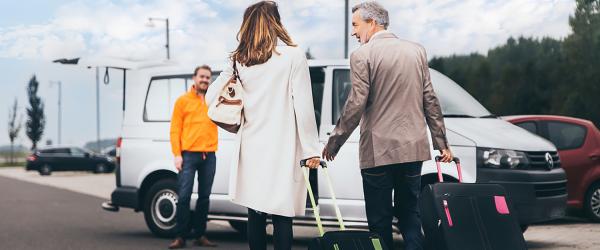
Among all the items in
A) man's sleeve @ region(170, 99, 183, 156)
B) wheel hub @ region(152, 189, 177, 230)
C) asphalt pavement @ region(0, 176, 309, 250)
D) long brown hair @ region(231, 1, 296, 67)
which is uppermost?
long brown hair @ region(231, 1, 296, 67)

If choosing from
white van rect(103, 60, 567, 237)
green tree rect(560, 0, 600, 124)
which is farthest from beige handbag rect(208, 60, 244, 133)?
green tree rect(560, 0, 600, 124)

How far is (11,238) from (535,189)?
5.60m

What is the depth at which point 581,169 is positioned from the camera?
486 inches

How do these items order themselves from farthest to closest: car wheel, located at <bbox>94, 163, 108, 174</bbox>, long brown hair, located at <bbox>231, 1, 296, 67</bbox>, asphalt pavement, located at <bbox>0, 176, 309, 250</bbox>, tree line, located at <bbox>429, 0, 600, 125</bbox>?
car wheel, located at <bbox>94, 163, 108, 174</bbox> < tree line, located at <bbox>429, 0, 600, 125</bbox> < asphalt pavement, located at <bbox>0, 176, 309, 250</bbox> < long brown hair, located at <bbox>231, 1, 296, 67</bbox>

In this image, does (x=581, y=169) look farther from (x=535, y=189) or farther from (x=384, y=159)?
(x=384, y=159)

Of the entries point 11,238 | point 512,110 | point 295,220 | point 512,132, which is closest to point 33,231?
point 11,238

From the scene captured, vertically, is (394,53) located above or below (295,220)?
above

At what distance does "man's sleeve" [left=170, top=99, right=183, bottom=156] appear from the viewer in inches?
353

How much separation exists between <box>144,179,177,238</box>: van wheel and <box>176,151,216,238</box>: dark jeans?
92cm

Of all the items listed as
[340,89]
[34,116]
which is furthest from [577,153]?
[34,116]

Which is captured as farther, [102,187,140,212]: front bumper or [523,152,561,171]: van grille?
[102,187,140,212]: front bumper

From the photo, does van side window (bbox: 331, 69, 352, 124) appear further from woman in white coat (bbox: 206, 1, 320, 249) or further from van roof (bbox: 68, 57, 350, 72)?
woman in white coat (bbox: 206, 1, 320, 249)

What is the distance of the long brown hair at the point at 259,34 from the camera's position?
518 cm

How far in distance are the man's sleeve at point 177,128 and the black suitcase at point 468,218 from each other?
392cm
